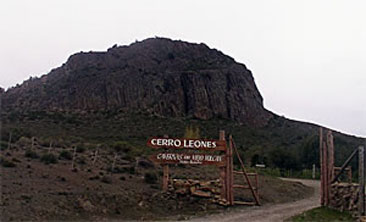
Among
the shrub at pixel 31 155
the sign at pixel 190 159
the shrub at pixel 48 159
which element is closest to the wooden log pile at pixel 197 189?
the sign at pixel 190 159

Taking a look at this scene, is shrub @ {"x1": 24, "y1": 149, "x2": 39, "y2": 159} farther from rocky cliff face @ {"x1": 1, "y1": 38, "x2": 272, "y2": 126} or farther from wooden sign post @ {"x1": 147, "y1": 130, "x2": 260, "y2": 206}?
rocky cliff face @ {"x1": 1, "y1": 38, "x2": 272, "y2": 126}

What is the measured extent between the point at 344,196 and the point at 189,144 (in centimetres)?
759

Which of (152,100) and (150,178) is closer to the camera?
(150,178)

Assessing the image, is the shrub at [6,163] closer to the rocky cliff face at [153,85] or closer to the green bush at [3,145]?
the green bush at [3,145]

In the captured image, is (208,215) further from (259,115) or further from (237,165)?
(259,115)

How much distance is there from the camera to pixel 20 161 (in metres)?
27.9

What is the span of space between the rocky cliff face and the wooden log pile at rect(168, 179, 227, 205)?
56.8 m

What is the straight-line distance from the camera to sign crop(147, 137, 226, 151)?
88.1ft

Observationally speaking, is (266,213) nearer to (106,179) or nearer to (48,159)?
(106,179)

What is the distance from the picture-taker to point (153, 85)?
9250 cm

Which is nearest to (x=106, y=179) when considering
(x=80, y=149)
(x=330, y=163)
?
(x=80, y=149)

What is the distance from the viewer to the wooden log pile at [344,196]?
69.4 ft

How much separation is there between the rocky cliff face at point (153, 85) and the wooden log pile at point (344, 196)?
203 ft

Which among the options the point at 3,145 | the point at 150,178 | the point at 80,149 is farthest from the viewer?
the point at 80,149
